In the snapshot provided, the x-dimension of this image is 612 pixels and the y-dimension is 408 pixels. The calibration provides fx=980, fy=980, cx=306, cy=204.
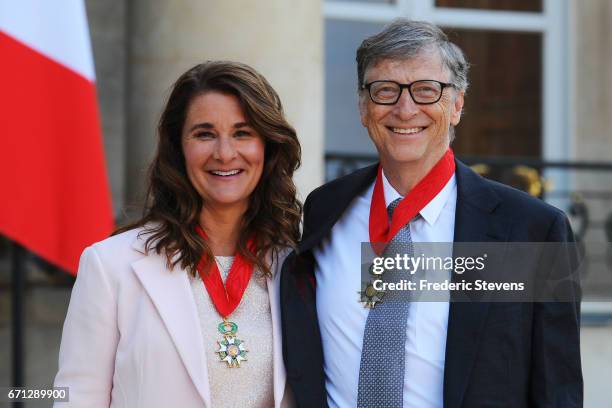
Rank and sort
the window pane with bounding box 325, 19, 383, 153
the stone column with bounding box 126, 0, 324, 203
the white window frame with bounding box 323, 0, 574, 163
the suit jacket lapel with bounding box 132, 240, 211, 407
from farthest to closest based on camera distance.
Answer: the white window frame with bounding box 323, 0, 574, 163, the window pane with bounding box 325, 19, 383, 153, the stone column with bounding box 126, 0, 324, 203, the suit jacket lapel with bounding box 132, 240, 211, 407

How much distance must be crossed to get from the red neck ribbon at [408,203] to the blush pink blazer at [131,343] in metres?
0.47

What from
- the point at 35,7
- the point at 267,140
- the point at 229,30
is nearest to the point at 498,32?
the point at 229,30

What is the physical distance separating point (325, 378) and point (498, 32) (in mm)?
6008

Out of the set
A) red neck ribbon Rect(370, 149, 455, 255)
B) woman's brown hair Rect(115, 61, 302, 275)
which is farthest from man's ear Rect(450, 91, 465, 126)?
woman's brown hair Rect(115, 61, 302, 275)

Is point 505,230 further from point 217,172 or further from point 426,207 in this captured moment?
point 217,172

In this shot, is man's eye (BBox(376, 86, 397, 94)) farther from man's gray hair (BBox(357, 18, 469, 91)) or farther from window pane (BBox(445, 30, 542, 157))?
window pane (BBox(445, 30, 542, 157))

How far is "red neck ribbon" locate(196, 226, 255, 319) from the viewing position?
2.90 meters

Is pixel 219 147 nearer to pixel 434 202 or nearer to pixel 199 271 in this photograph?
pixel 199 271

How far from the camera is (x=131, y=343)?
2809mm

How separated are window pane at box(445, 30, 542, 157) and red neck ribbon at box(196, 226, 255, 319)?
562 centimetres

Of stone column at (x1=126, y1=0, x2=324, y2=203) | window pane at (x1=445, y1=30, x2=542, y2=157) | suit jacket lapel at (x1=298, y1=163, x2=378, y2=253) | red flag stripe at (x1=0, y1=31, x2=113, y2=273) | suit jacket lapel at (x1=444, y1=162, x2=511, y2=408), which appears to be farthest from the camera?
window pane at (x1=445, y1=30, x2=542, y2=157)

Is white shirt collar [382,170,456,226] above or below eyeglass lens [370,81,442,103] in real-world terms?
below

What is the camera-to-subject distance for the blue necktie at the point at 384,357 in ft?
8.87

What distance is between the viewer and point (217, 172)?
297 cm
